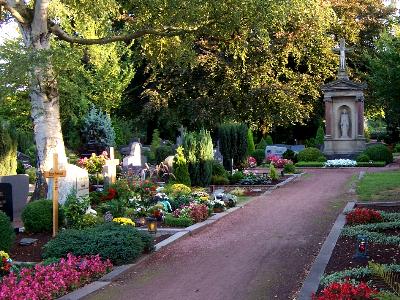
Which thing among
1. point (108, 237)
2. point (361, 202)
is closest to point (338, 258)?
point (108, 237)

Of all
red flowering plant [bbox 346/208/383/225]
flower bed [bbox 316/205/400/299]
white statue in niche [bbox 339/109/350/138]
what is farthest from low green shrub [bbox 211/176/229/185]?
white statue in niche [bbox 339/109/350/138]

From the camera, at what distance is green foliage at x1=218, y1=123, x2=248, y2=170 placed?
2859cm

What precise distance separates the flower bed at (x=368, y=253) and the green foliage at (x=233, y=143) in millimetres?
14728

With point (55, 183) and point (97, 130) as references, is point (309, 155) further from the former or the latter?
point (55, 183)

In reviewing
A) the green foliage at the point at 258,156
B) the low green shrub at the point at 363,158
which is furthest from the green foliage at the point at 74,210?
the green foliage at the point at 258,156

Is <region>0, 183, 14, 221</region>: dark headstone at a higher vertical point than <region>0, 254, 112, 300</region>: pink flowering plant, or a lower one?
higher

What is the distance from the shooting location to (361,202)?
16594 millimetres

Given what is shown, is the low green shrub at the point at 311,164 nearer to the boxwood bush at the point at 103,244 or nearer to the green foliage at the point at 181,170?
the green foliage at the point at 181,170

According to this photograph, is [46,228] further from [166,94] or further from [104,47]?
[166,94]

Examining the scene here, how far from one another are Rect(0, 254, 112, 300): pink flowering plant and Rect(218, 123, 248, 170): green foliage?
19.8m

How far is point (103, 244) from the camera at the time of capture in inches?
368

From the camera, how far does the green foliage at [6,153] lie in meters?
21.4

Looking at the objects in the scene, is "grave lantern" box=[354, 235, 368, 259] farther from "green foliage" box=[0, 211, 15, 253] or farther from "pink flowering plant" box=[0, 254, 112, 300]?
"green foliage" box=[0, 211, 15, 253]

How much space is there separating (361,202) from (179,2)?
7552mm
